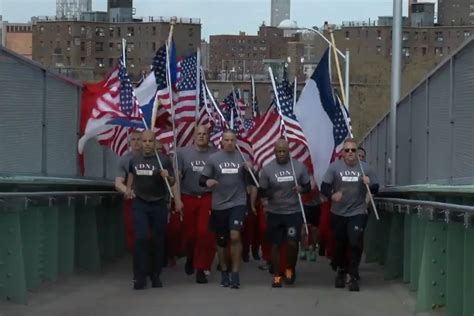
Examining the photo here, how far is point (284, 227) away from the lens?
15711mm

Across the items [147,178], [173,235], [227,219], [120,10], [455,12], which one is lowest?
[173,235]

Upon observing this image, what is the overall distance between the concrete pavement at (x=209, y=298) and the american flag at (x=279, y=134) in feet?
6.24

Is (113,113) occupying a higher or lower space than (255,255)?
higher

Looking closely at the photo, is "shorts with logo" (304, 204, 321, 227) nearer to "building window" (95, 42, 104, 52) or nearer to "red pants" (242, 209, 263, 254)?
"red pants" (242, 209, 263, 254)

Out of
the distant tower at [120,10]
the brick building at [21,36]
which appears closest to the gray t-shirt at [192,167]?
the distant tower at [120,10]

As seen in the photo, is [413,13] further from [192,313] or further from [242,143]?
[192,313]

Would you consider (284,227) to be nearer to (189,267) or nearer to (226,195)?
(226,195)

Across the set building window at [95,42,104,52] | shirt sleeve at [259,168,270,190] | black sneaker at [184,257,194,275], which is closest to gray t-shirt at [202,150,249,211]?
shirt sleeve at [259,168,270,190]

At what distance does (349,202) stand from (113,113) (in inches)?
152

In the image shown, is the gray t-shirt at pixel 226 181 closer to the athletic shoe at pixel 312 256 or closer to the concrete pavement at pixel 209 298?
the concrete pavement at pixel 209 298

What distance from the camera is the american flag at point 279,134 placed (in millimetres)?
17516

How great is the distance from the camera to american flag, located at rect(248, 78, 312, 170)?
1752 centimetres

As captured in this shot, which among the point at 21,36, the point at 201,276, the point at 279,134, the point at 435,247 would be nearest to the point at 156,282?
the point at 201,276

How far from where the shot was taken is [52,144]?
16500mm
